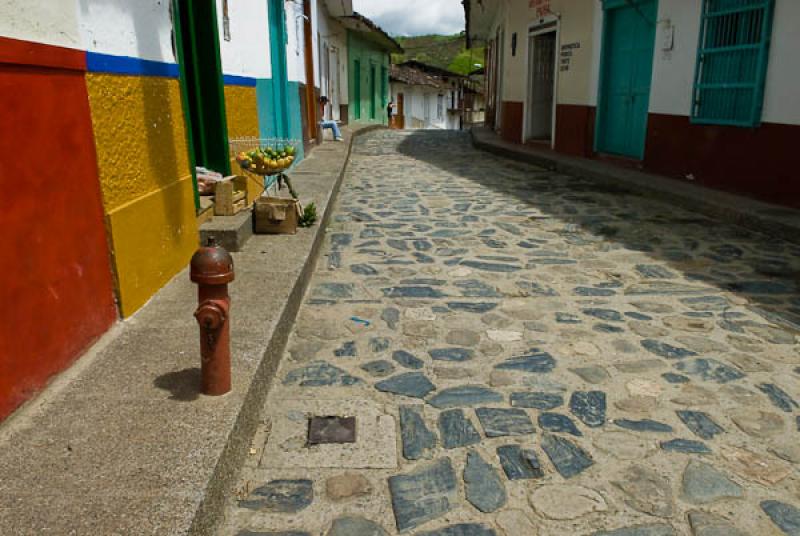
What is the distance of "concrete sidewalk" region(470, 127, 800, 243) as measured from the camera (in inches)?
253

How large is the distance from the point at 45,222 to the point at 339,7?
54.7 ft

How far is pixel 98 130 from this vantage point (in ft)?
10.3

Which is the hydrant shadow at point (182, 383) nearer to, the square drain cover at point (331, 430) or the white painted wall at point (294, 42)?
the square drain cover at point (331, 430)

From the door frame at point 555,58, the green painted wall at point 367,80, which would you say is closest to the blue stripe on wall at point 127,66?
the door frame at point 555,58

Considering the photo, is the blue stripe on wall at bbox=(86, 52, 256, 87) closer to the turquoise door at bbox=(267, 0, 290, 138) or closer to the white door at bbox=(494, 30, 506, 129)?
the turquoise door at bbox=(267, 0, 290, 138)

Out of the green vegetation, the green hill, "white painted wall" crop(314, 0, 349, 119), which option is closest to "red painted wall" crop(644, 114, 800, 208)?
the green vegetation

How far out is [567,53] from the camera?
12.3m

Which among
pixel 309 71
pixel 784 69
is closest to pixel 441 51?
pixel 309 71

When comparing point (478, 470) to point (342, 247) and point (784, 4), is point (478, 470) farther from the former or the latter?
point (784, 4)

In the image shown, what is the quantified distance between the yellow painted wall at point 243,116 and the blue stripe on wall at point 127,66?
1.66 m

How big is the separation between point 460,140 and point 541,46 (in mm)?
4834

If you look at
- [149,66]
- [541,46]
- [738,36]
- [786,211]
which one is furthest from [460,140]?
[149,66]

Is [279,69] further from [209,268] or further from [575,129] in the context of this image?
[209,268]

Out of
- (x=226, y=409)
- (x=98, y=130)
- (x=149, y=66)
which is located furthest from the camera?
(x=149, y=66)
